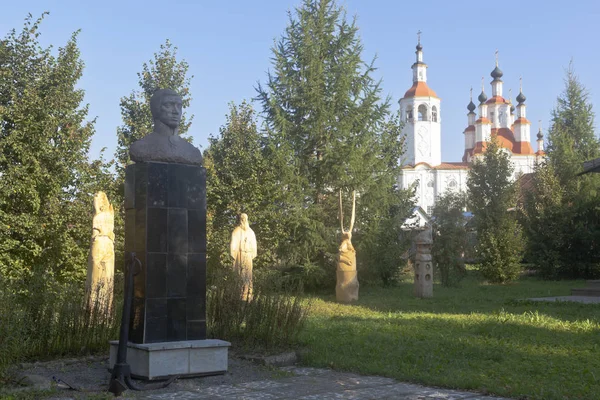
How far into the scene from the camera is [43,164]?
1528cm

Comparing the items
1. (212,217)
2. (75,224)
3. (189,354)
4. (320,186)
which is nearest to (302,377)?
(189,354)

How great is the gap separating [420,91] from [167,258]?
224 ft

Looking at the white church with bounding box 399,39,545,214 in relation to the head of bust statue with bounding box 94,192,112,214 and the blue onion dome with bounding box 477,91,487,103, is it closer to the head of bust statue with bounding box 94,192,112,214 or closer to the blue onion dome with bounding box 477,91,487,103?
the blue onion dome with bounding box 477,91,487,103

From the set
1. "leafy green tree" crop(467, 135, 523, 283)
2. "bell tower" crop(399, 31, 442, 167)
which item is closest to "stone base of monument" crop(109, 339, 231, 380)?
"leafy green tree" crop(467, 135, 523, 283)

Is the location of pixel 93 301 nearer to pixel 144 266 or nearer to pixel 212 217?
pixel 144 266

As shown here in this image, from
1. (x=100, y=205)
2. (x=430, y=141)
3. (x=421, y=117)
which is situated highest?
(x=421, y=117)

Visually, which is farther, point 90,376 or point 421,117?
point 421,117

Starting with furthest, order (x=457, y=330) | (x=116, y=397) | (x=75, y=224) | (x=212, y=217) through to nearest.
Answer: (x=212, y=217) < (x=75, y=224) < (x=457, y=330) < (x=116, y=397)

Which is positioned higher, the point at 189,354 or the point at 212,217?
→ the point at 212,217

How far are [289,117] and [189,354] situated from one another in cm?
1421

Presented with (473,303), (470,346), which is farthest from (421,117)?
(470,346)

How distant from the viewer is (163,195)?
7160mm

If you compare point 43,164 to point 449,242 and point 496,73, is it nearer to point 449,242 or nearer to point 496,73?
point 449,242

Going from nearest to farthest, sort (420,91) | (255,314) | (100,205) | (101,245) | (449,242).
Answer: (255,314) → (101,245) → (100,205) → (449,242) → (420,91)
